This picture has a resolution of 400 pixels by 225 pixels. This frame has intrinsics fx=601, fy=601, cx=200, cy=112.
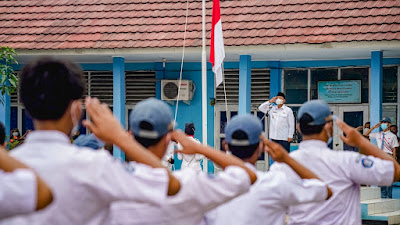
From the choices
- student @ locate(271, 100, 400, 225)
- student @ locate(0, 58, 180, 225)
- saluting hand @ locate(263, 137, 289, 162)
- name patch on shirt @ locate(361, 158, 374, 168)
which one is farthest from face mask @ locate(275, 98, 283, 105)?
student @ locate(0, 58, 180, 225)

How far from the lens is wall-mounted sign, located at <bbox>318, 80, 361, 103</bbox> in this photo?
41.3 feet

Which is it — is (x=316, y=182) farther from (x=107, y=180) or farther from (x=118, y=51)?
(x=118, y=51)

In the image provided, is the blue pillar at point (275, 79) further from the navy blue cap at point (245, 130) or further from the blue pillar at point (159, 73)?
the navy blue cap at point (245, 130)

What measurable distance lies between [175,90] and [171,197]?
10892mm

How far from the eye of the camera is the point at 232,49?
11047 mm

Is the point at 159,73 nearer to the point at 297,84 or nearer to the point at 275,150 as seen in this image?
the point at 297,84

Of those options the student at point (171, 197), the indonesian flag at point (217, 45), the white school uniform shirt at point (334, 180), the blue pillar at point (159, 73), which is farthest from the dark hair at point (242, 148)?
the blue pillar at point (159, 73)

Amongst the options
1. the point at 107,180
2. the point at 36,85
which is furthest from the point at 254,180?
the point at 36,85

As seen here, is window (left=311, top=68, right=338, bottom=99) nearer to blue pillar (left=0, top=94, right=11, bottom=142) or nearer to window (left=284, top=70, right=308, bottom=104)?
window (left=284, top=70, right=308, bottom=104)

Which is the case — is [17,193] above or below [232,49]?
below

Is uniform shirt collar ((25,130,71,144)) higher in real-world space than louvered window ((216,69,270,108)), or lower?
lower

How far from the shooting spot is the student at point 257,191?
2949 mm

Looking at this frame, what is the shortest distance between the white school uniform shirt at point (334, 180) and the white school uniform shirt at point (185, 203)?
1.01 m

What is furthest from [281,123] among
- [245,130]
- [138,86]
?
[245,130]
